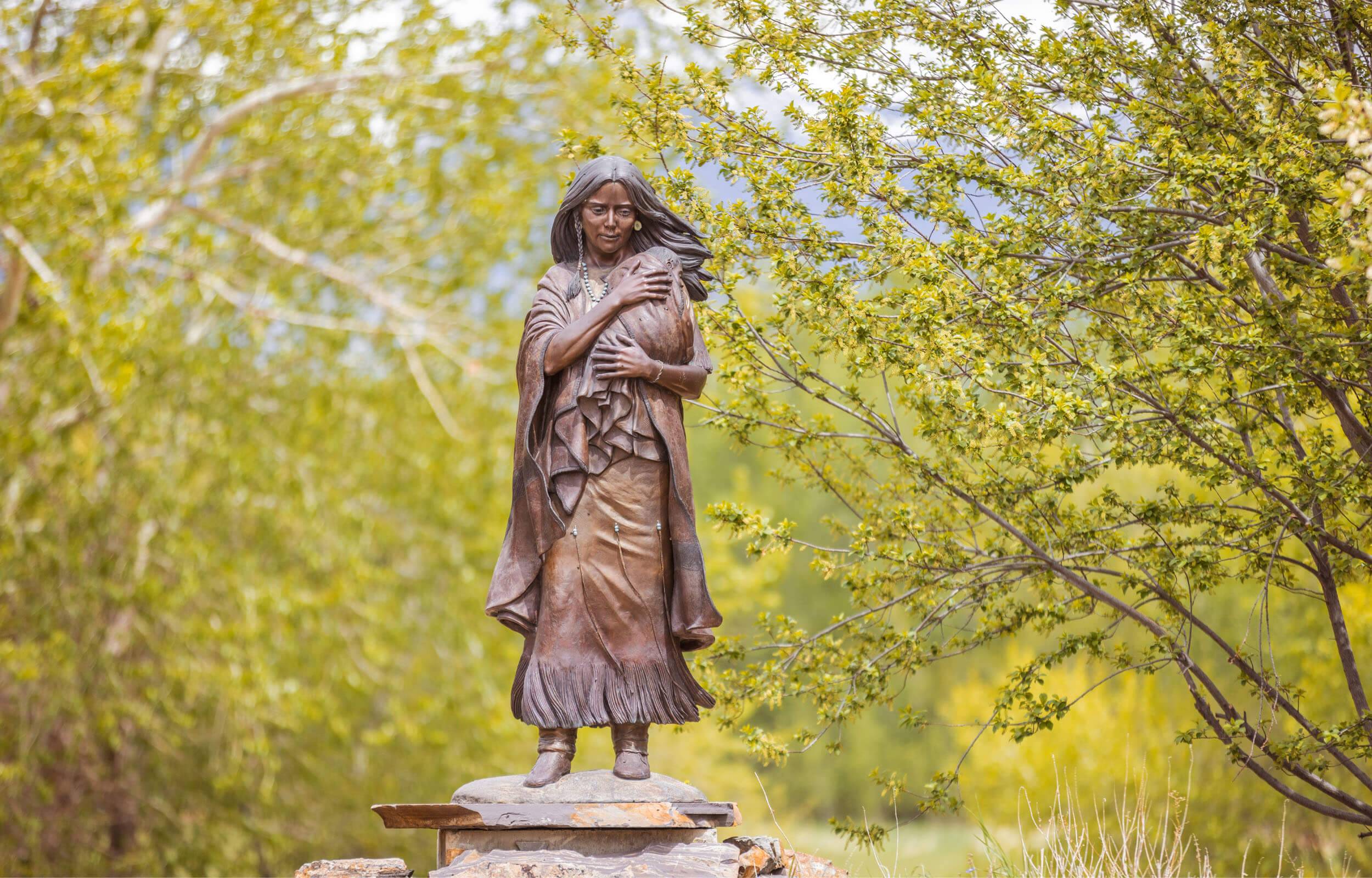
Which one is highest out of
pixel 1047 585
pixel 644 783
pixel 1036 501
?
pixel 1036 501

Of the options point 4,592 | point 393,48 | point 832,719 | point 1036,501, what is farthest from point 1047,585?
point 393,48

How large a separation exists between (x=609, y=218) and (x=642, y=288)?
13.1 inches

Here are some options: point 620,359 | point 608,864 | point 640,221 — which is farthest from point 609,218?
point 608,864

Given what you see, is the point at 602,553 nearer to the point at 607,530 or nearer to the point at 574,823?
the point at 607,530

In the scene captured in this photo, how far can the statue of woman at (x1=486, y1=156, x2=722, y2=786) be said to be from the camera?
450cm

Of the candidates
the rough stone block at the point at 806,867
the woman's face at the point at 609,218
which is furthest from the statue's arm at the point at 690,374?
the rough stone block at the point at 806,867

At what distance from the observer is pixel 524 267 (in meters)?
13.1

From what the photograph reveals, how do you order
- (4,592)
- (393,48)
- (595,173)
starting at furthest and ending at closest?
(393,48), (4,592), (595,173)

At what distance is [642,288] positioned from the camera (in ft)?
15.0

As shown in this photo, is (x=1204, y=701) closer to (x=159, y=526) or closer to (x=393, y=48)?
(x=159, y=526)

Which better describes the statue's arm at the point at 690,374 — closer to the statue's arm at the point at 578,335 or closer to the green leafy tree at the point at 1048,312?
the statue's arm at the point at 578,335

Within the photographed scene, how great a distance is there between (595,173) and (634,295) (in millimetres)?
486

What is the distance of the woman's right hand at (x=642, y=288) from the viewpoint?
4.56 m

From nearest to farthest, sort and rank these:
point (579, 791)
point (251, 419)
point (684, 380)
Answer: point (579, 791)
point (684, 380)
point (251, 419)
